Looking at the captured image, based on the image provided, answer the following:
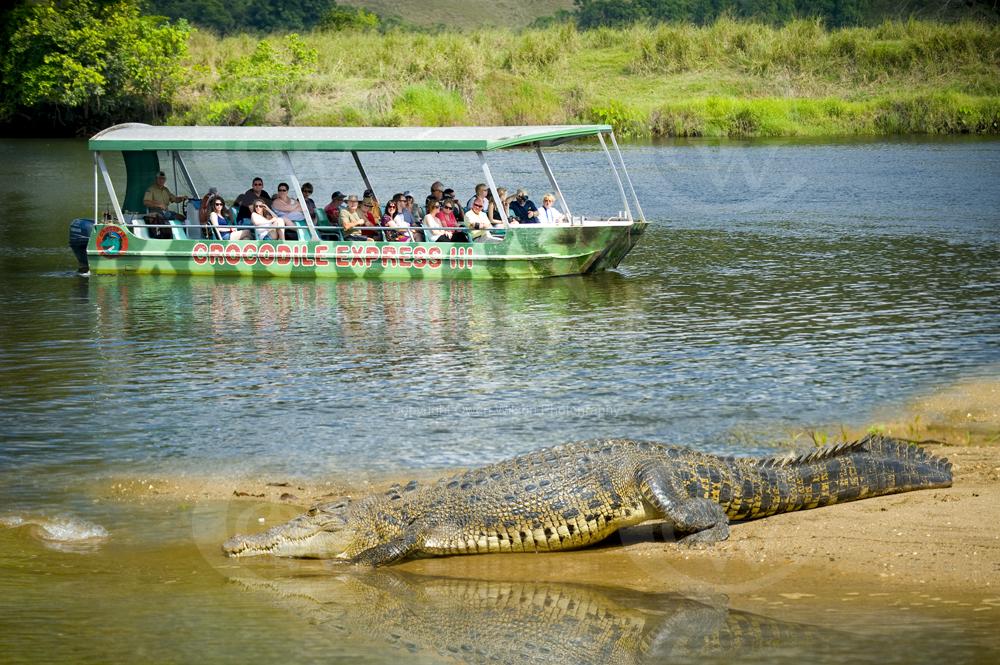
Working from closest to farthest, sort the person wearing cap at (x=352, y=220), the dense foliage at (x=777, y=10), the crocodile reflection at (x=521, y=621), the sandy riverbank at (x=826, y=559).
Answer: the crocodile reflection at (x=521, y=621) → the sandy riverbank at (x=826, y=559) → the person wearing cap at (x=352, y=220) → the dense foliage at (x=777, y=10)

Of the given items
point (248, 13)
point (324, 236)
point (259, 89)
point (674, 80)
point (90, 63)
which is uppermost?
point (248, 13)

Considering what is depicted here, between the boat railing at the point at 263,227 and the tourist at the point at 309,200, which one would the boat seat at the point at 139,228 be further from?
the tourist at the point at 309,200

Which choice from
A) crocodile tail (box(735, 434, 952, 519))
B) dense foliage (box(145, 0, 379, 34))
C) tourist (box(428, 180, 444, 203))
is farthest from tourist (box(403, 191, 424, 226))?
dense foliage (box(145, 0, 379, 34))

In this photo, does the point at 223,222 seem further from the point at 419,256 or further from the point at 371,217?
the point at 419,256

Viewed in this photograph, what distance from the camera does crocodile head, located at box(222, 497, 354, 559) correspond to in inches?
306

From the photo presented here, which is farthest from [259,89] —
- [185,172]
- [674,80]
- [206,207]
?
[206,207]

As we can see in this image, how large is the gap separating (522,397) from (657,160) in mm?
25103

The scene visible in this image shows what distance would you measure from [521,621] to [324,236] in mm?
13619

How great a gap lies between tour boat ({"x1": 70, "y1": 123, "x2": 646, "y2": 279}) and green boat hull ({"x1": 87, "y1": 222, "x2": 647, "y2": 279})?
0.02 metres

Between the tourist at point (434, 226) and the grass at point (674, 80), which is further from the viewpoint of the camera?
the grass at point (674, 80)

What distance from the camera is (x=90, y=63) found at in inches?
1865

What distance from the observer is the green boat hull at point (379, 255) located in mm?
18297

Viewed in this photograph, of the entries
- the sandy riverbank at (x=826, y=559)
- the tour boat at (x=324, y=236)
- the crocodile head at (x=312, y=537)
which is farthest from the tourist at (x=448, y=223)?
the crocodile head at (x=312, y=537)

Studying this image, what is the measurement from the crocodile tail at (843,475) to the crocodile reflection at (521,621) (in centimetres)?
143
